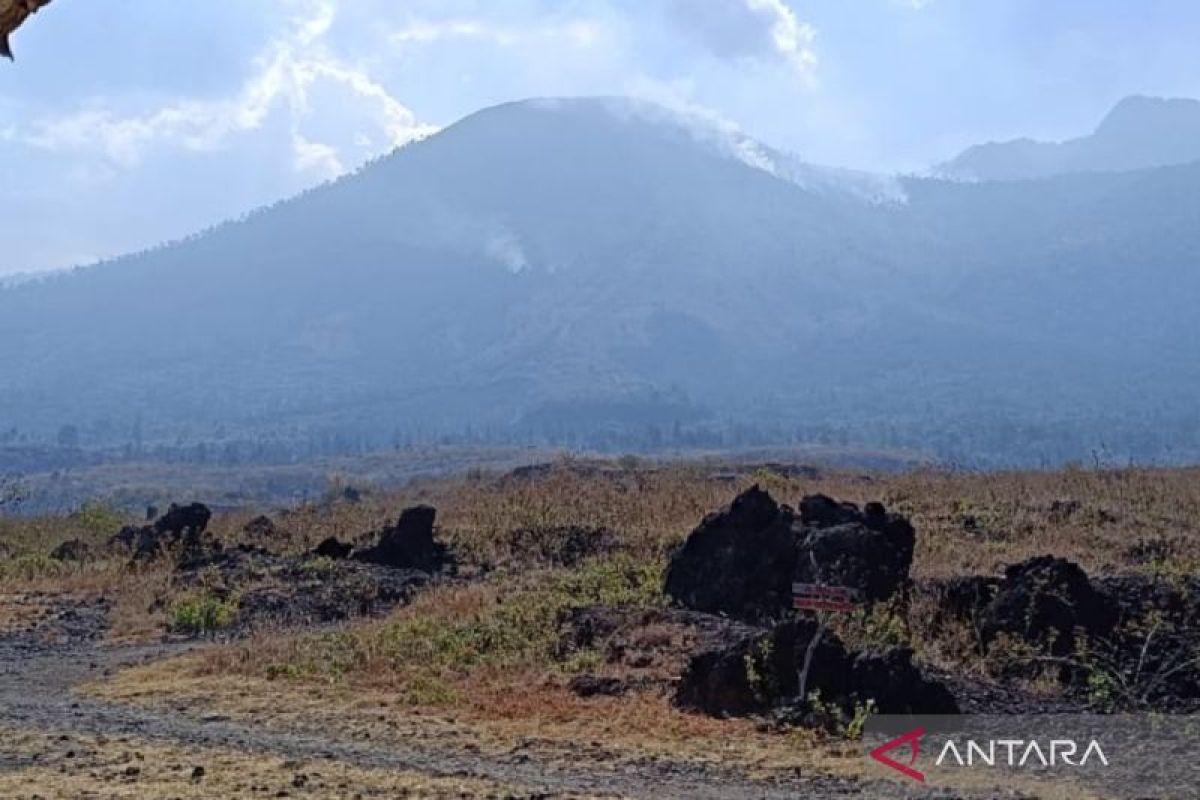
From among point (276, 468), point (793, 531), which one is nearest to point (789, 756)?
point (793, 531)

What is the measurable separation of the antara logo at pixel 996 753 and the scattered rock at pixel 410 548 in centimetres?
1338

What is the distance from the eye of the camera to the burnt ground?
8680 mm

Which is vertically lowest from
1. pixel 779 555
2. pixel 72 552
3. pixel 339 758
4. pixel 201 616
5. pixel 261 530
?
pixel 339 758

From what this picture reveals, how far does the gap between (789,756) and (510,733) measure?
232 centimetres

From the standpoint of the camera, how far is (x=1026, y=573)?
1397cm

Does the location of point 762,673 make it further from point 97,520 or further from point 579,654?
point 97,520

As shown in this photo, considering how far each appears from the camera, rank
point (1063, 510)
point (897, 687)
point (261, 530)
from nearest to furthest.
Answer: point (897, 687), point (1063, 510), point (261, 530)

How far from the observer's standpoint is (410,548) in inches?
890

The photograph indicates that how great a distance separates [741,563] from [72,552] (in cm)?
1677

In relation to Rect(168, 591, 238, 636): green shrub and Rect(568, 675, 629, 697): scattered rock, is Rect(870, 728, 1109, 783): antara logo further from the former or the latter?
Rect(168, 591, 238, 636): green shrub

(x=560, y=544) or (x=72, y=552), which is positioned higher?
(x=560, y=544)

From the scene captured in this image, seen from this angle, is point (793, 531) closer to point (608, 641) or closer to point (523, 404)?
point (608, 641)

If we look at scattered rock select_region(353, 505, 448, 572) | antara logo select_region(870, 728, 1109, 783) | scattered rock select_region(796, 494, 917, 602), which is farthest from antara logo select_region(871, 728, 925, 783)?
scattered rock select_region(353, 505, 448, 572)

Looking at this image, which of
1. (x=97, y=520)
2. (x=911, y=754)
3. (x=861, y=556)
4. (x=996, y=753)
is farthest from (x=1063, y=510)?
(x=97, y=520)
